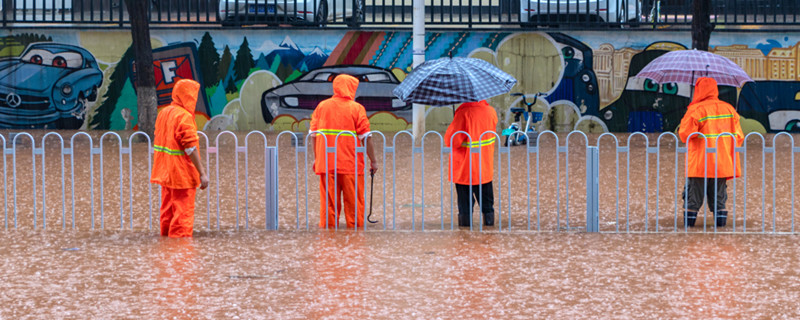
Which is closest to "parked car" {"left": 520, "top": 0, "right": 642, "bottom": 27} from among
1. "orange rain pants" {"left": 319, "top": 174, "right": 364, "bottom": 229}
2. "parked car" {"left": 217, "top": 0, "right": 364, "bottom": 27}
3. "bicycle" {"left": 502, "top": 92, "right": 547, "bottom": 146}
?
"bicycle" {"left": 502, "top": 92, "right": 547, "bottom": 146}

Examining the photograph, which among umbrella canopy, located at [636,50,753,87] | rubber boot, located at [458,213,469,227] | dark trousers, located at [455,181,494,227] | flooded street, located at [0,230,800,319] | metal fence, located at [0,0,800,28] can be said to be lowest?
flooded street, located at [0,230,800,319]

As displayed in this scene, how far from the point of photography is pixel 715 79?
32.8 ft

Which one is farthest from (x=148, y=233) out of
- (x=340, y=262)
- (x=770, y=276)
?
(x=770, y=276)

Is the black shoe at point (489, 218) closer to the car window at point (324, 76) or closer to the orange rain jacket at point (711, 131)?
the orange rain jacket at point (711, 131)

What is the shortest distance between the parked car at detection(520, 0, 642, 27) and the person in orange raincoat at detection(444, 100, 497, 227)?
36.3 feet

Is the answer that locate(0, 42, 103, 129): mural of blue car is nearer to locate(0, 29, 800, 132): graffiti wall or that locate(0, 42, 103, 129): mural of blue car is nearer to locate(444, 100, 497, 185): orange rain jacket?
locate(0, 29, 800, 132): graffiti wall

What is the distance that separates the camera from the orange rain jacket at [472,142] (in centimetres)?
942

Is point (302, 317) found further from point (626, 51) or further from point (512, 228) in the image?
point (626, 51)

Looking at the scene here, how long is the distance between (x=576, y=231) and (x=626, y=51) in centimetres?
1177

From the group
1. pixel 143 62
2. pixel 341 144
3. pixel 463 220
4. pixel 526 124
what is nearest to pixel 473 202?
pixel 463 220

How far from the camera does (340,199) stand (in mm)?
9516

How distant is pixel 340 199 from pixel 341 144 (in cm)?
52

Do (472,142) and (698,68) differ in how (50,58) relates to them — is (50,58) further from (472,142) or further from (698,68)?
(698,68)

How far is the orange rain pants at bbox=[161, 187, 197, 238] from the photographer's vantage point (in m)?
8.80
